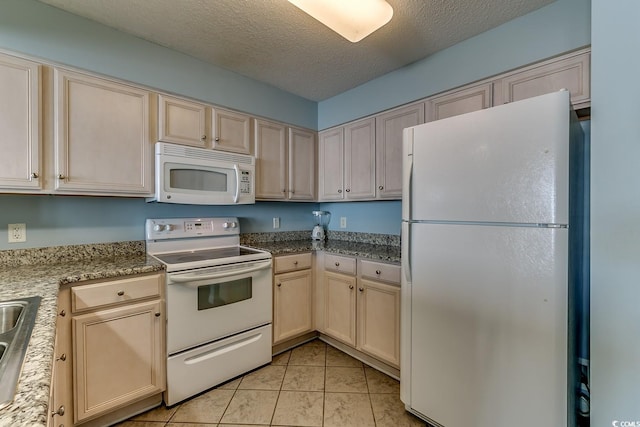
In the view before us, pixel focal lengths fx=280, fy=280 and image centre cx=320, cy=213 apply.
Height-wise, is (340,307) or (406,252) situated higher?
(406,252)

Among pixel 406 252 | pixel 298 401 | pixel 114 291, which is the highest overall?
pixel 406 252

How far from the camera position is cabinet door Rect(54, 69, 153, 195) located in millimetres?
1631

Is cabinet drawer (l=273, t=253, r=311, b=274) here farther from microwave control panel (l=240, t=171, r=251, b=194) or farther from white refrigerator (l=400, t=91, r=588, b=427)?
white refrigerator (l=400, t=91, r=588, b=427)

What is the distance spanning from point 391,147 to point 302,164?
0.93 metres

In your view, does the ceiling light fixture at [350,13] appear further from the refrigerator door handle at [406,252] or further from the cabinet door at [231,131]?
the cabinet door at [231,131]

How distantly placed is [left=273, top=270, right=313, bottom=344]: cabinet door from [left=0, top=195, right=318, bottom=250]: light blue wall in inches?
33.6

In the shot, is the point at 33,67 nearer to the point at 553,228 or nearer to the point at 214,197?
the point at 214,197

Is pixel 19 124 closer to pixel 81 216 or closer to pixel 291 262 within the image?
pixel 81 216

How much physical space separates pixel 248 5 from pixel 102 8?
2.84ft

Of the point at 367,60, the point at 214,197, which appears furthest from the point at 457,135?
the point at 214,197

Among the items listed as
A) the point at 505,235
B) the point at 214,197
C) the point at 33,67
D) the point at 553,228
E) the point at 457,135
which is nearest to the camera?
the point at 553,228

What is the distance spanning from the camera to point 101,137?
5.75 feet

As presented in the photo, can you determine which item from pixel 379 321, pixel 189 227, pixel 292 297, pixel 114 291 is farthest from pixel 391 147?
pixel 114 291

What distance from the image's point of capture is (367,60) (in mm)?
2205
